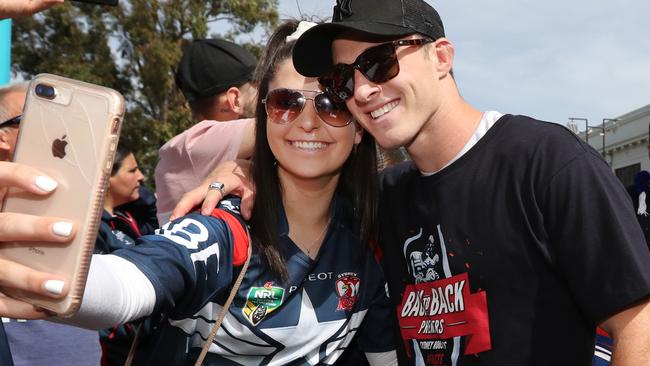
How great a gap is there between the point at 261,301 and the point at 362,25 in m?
1.05

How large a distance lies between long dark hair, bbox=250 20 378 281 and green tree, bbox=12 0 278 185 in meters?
17.1

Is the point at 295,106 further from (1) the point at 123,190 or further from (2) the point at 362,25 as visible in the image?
(1) the point at 123,190

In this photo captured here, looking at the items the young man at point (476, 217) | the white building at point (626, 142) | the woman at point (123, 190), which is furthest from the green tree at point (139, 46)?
the white building at point (626, 142)

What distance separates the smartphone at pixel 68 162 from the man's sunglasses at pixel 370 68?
142 centimetres

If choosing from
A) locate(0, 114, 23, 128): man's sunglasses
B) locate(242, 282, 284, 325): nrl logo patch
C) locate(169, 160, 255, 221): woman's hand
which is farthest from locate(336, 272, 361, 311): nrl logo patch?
locate(0, 114, 23, 128): man's sunglasses

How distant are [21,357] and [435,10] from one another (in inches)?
95.8

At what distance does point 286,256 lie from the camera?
8.02ft

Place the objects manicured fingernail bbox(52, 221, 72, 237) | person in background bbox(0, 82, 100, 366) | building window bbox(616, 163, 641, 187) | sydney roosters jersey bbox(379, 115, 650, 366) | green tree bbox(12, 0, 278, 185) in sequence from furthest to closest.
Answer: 1. building window bbox(616, 163, 641, 187)
2. green tree bbox(12, 0, 278, 185)
3. person in background bbox(0, 82, 100, 366)
4. sydney roosters jersey bbox(379, 115, 650, 366)
5. manicured fingernail bbox(52, 221, 72, 237)

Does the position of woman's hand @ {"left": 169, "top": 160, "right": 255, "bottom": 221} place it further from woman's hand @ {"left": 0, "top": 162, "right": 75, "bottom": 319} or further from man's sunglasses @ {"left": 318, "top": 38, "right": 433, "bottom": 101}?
woman's hand @ {"left": 0, "top": 162, "right": 75, "bottom": 319}

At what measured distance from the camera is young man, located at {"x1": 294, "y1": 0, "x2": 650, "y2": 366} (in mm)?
1910

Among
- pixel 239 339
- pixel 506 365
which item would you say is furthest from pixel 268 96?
pixel 506 365

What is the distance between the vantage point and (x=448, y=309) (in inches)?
87.4

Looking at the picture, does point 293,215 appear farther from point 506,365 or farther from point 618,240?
point 618,240

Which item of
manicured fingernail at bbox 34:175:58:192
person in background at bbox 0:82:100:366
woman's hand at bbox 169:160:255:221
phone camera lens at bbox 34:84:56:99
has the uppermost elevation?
phone camera lens at bbox 34:84:56:99
